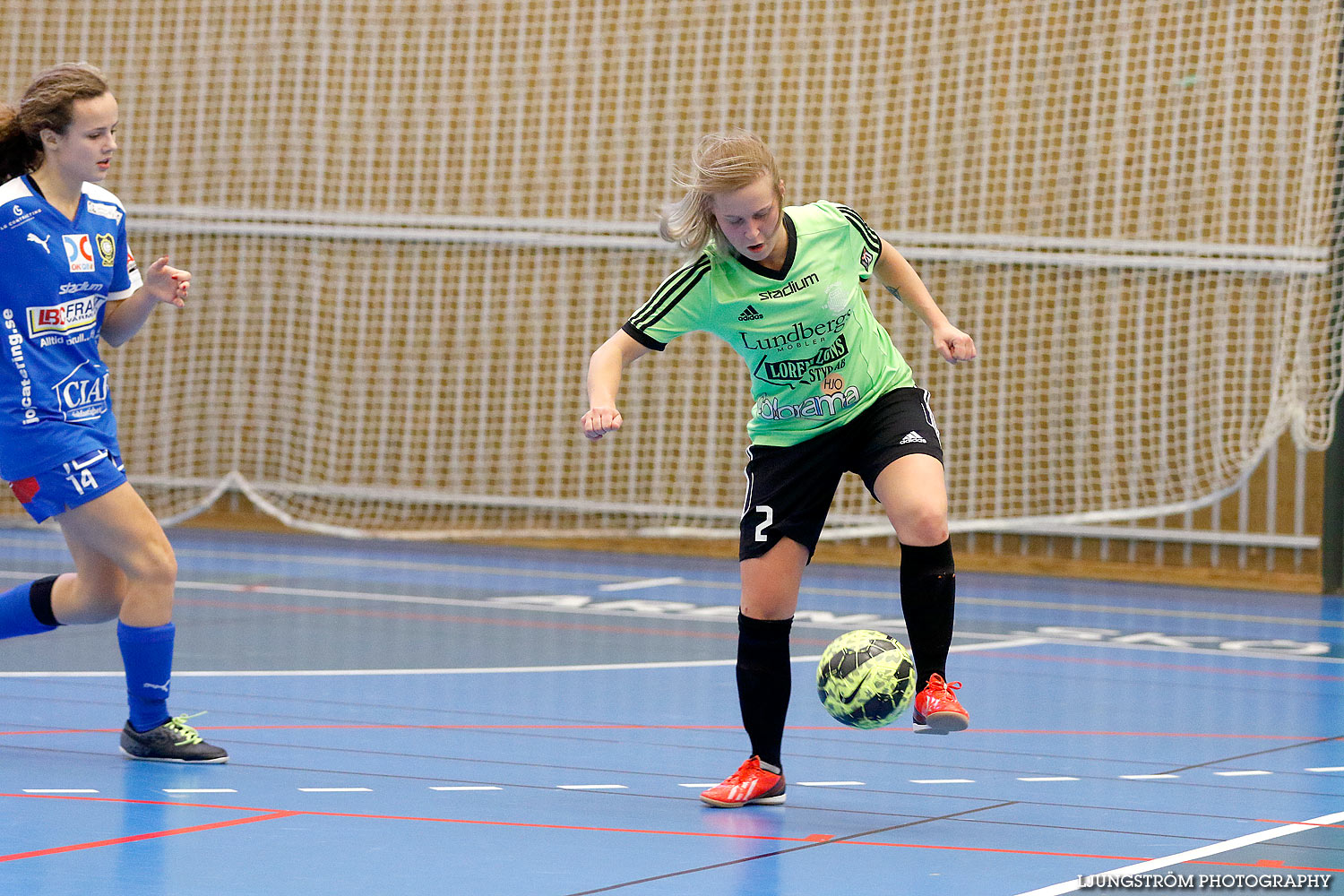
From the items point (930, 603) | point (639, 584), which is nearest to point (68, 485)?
point (930, 603)

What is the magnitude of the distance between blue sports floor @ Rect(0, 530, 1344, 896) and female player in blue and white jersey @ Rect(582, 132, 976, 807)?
390 mm

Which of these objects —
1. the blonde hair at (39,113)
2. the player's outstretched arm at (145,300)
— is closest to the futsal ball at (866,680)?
the player's outstretched arm at (145,300)

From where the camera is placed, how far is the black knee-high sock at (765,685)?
14.7ft

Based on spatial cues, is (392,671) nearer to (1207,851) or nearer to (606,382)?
(606,382)

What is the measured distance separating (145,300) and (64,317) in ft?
0.68

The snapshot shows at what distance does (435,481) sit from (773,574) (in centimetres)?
806

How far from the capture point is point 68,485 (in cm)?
460

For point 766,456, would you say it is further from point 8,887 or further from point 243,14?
point 243,14

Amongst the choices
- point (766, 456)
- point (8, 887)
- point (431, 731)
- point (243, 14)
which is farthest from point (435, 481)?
point (8, 887)

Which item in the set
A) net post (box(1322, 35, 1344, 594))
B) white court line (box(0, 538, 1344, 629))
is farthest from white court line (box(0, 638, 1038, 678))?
net post (box(1322, 35, 1344, 594))

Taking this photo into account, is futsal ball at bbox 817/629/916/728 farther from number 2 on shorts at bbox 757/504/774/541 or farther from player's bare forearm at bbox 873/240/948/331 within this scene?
player's bare forearm at bbox 873/240/948/331

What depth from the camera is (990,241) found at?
1102cm

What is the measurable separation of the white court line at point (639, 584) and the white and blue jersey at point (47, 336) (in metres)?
5.17

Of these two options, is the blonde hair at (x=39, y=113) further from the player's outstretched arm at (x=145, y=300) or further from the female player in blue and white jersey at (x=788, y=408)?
the female player in blue and white jersey at (x=788, y=408)
